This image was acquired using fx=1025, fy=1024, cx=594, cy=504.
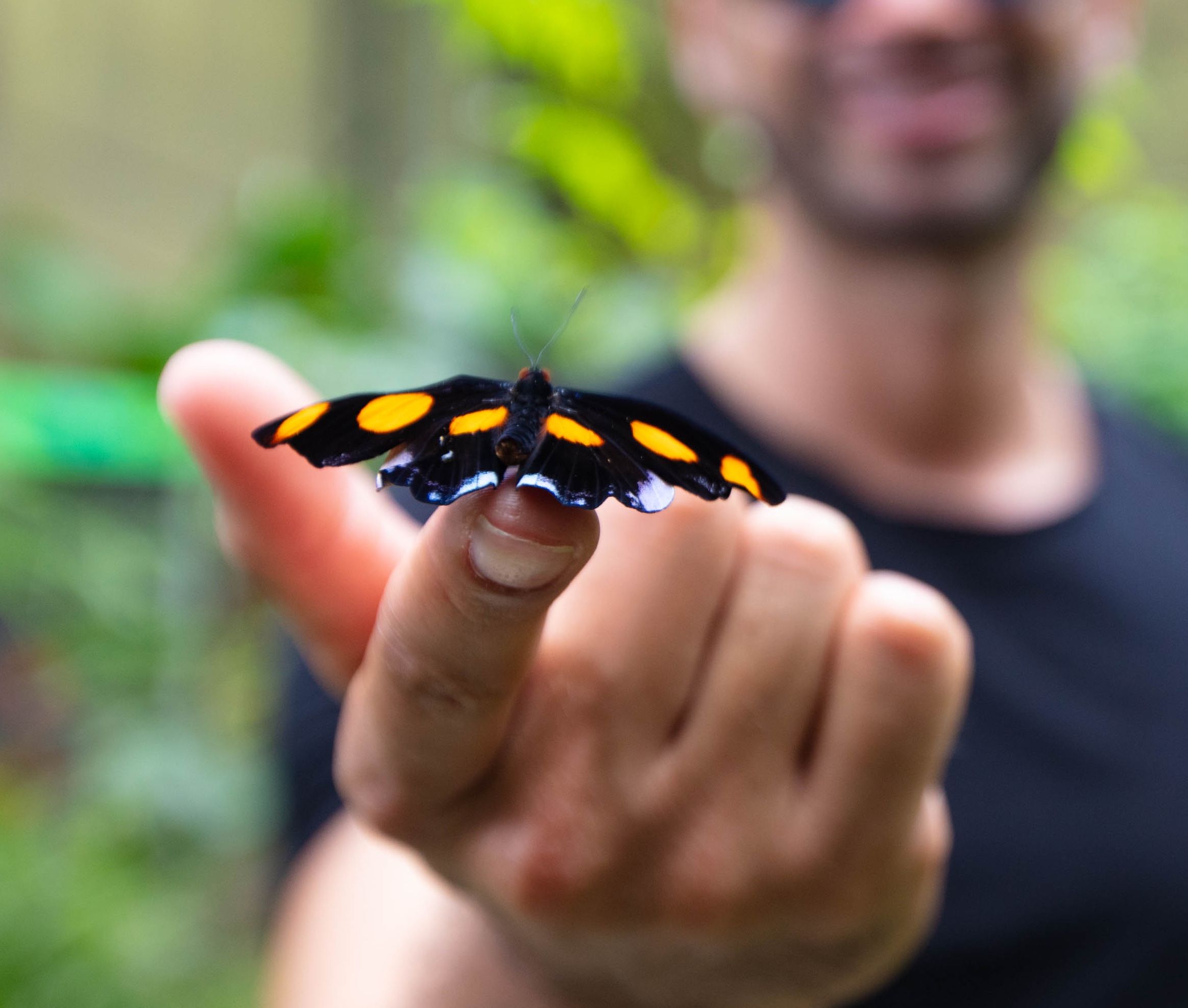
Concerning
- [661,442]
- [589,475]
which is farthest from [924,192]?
[589,475]

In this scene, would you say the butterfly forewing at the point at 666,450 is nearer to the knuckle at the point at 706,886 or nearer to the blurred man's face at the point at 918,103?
the knuckle at the point at 706,886

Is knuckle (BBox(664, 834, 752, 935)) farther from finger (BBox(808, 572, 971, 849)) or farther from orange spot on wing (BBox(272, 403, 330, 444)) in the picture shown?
orange spot on wing (BBox(272, 403, 330, 444))

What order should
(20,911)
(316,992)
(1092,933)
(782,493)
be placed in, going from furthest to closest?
(20,911) < (1092,933) < (316,992) < (782,493)

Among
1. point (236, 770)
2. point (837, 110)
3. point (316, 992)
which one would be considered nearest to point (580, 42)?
point (837, 110)

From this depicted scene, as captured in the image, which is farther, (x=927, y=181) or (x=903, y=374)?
(x=903, y=374)

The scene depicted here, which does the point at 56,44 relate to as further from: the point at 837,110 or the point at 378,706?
the point at 378,706

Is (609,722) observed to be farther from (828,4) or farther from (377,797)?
(828,4)
